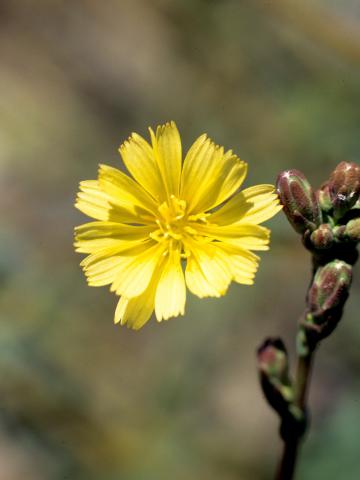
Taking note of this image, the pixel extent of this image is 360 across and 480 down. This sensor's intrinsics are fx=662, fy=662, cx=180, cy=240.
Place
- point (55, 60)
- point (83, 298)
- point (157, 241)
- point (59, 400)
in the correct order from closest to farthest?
point (157, 241) < point (59, 400) < point (83, 298) < point (55, 60)

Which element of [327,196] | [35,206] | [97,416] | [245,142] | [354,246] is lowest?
[97,416]

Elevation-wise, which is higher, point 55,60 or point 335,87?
point 55,60

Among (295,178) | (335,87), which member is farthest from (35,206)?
(295,178)

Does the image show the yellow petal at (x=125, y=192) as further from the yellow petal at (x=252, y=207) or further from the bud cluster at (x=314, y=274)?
the bud cluster at (x=314, y=274)

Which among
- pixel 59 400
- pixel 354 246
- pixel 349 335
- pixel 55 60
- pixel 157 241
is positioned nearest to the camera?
pixel 354 246

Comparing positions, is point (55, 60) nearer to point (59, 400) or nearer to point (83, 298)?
point (83, 298)

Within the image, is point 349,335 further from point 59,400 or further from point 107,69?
point 107,69

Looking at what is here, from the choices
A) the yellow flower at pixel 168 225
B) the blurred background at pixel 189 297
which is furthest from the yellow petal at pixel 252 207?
the blurred background at pixel 189 297

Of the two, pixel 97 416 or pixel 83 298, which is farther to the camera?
pixel 83 298
